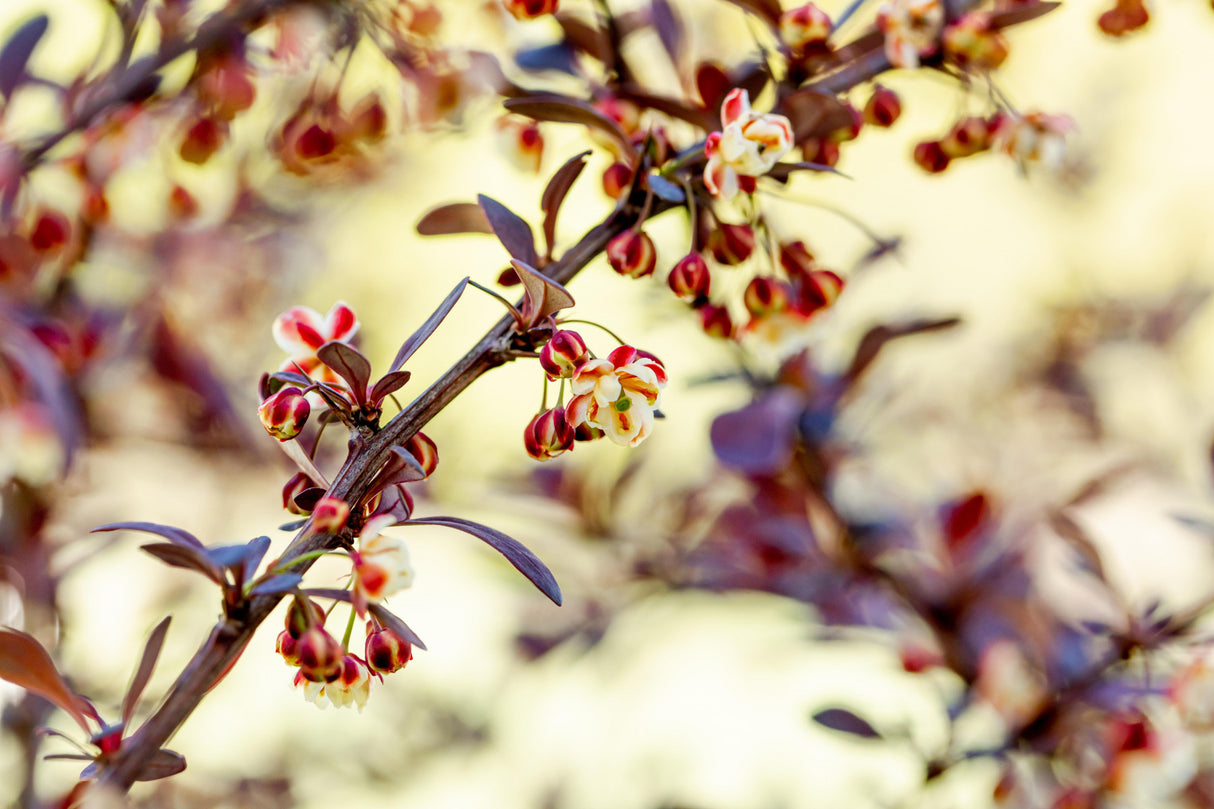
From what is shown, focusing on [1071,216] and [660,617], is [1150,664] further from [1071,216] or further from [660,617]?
[1071,216]

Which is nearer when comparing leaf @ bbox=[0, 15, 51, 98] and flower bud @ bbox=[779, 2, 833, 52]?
flower bud @ bbox=[779, 2, 833, 52]

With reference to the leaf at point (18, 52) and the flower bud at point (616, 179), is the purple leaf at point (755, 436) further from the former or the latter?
the leaf at point (18, 52)

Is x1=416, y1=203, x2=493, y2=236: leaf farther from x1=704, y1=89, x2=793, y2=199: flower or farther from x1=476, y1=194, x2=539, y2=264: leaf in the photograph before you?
x1=704, y1=89, x2=793, y2=199: flower

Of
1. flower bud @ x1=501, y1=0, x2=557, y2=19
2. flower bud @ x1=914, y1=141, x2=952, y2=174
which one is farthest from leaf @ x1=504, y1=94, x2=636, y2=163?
flower bud @ x1=914, y1=141, x2=952, y2=174

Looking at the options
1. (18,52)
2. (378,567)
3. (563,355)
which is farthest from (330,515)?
(18,52)

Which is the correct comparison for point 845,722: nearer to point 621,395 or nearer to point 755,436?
point 755,436

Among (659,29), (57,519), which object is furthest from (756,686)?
(659,29)
